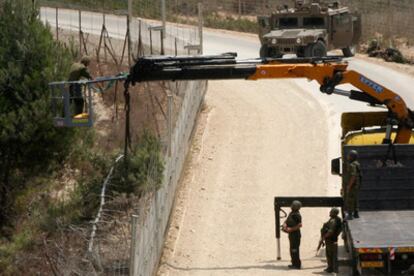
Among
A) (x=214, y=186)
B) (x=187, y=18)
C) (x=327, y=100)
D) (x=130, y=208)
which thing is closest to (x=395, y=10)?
(x=187, y=18)

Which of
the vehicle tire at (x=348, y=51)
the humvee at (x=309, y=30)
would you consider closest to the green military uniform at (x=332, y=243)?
the humvee at (x=309, y=30)

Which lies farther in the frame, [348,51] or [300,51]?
[348,51]

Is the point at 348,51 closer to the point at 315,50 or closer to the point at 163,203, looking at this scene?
the point at 315,50

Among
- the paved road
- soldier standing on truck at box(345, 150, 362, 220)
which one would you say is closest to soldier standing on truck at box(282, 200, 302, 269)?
the paved road

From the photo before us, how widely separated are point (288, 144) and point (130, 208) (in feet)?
26.6

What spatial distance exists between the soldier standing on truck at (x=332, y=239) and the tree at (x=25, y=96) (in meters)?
11.1

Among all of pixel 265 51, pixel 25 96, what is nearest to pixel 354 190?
pixel 25 96

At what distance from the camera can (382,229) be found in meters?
19.5

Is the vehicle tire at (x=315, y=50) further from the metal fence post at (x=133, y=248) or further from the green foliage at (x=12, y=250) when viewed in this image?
the metal fence post at (x=133, y=248)

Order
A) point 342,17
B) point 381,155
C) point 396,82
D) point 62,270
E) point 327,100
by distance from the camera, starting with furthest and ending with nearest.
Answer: point 342,17
point 396,82
point 327,100
point 381,155
point 62,270

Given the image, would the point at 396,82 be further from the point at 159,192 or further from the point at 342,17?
the point at 159,192

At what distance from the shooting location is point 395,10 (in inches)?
2087

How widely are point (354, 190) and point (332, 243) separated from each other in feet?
3.29

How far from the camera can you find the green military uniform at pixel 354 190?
65.4 feet
